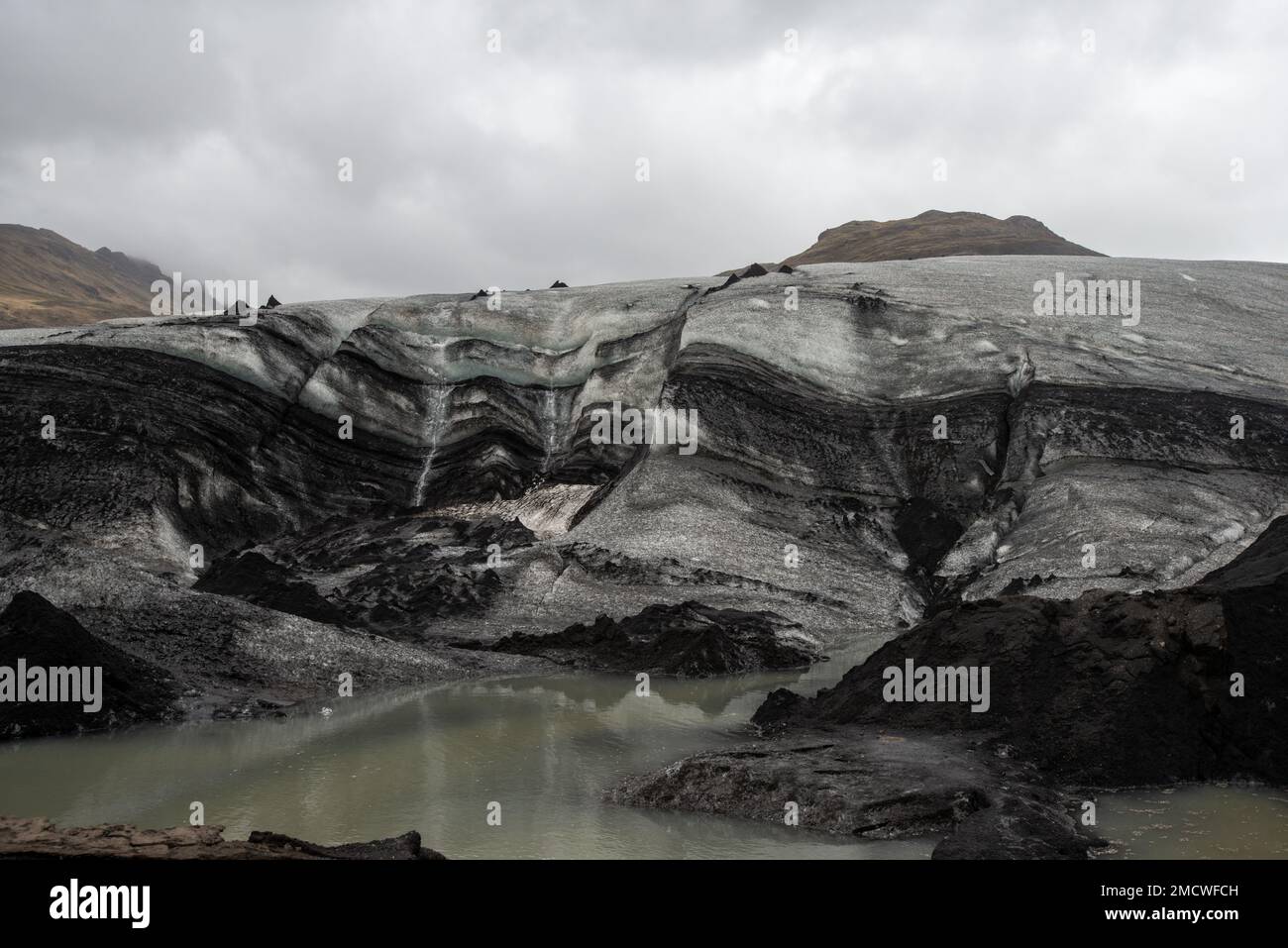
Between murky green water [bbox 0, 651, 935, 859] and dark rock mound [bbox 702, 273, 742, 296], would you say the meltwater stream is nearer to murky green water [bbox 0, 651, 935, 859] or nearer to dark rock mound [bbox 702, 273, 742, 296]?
murky green water [bbox 0, 651, 935, 859]

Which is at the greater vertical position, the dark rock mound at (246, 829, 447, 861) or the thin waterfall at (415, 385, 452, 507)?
the thin waterfall at (415, 385, 452, 507)

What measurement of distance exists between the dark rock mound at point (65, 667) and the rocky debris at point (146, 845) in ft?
27.9

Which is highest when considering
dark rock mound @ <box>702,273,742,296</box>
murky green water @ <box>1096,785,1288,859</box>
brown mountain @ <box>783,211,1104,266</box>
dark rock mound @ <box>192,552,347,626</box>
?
brown mountain @ <box>783,211,1104,266</box>

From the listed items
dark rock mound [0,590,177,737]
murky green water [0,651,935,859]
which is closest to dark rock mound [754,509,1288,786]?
murky green water [0,651,935,859]

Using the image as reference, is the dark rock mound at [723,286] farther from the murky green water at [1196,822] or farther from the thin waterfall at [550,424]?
the murky green water at [1196,822]

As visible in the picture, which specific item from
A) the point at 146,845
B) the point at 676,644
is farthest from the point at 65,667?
the point at 676,644

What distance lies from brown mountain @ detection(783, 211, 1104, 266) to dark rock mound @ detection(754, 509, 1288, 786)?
73.1 meters

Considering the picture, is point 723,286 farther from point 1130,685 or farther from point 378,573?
point 1130,685

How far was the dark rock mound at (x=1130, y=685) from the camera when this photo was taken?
11.4 meters

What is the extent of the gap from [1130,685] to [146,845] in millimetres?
10791

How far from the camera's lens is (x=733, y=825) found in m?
9.80

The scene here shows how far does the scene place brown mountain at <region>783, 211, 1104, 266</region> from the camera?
3413 inches
